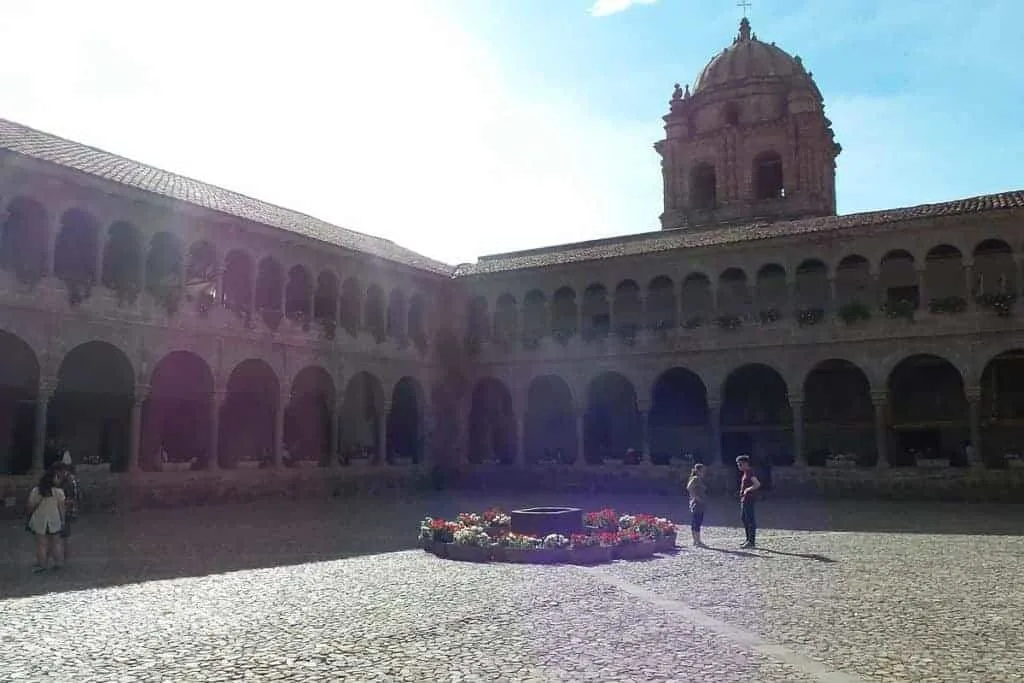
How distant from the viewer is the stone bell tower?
3784 centimetres

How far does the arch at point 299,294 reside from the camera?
2802 centimetres

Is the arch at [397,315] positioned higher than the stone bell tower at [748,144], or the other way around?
the stone bell tower at [748,144]

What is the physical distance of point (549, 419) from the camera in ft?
119

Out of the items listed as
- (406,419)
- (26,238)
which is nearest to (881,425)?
(406,419)

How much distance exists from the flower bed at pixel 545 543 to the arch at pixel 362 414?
1725cm

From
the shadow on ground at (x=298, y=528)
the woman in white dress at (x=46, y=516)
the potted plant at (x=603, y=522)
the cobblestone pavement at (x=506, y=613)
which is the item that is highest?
the woman in white dress at (x=46, y=516)

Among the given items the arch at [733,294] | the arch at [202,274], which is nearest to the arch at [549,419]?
the arch at [733,294]

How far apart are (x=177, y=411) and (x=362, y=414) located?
25.6 feet

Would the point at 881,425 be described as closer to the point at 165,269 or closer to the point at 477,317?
the point at 477,317

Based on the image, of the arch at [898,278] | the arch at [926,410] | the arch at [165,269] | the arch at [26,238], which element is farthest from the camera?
the arch at [926,410]

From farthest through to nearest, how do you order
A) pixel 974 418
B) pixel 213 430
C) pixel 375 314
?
pixel 375 314 → pixel 974 418 → pixel 213 430

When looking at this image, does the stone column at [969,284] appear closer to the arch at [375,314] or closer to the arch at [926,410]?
the arch at [926,410]

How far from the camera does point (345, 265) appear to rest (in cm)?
2973

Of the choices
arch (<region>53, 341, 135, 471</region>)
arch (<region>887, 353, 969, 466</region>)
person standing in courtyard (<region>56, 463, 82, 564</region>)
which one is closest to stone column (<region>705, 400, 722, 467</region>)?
arch (<region>887, 353, 969, 466</region>)
